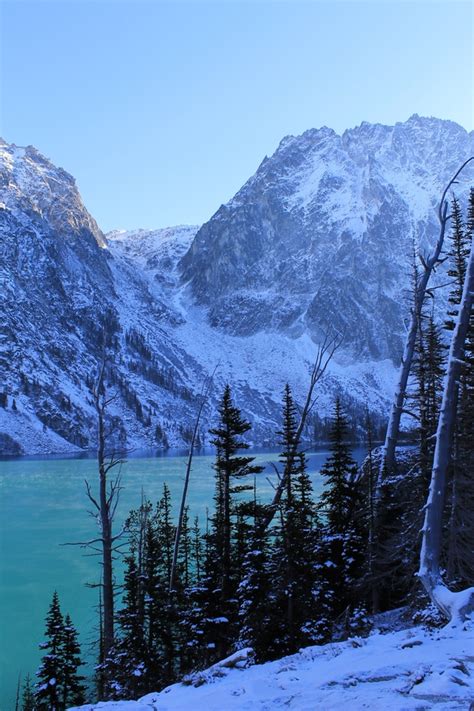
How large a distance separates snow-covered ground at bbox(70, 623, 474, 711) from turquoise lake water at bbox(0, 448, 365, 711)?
15951 millimetres

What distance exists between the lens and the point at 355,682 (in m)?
6.36

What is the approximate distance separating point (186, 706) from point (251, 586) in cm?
1457

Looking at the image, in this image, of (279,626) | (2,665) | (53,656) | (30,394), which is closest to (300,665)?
(279,626)

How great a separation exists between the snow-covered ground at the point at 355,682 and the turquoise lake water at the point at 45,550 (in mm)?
15951

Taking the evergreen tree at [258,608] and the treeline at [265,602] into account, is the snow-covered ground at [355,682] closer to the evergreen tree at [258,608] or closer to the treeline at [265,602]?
the treeline at [265,602]

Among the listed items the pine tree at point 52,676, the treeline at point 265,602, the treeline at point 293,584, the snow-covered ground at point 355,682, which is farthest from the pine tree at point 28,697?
the snow-covered ground at point 355,682

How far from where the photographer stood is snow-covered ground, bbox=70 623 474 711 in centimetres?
558

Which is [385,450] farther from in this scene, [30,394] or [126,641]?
[30,394]

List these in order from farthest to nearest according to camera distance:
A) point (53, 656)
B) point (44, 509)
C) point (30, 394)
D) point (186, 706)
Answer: point (30, 394)
point (44, 509)
point (53, 656)
point (186, 706)

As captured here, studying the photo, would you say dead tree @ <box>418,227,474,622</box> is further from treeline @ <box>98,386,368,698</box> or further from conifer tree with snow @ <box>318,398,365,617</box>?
conifer tree with snow @ <box>318,398,365,617</box>

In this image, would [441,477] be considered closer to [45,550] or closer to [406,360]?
[406,360]

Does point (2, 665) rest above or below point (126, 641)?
below

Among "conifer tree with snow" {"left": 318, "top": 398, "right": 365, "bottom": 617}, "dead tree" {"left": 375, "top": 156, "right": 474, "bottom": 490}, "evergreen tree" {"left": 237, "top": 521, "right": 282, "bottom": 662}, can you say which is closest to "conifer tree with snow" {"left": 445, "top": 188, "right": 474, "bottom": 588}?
"dead tree" {"left": 375, "top": 156, "right": 474, "bottom": 490}

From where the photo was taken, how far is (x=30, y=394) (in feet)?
627
